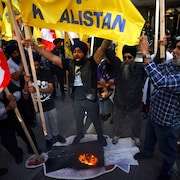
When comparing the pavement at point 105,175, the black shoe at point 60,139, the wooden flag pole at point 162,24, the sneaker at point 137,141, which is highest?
the wooden flag pole at point 162,24

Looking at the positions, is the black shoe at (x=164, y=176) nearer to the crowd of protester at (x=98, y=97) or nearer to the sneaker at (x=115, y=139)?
the crowd of protester at (x=98, y=97)

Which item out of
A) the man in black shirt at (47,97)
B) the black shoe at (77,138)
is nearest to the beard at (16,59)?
the man in black shirt at (47,97)

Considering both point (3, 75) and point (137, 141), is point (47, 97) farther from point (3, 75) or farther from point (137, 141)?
point (137, 141)

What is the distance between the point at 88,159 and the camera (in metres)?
5.16

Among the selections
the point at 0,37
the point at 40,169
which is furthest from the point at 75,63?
the point at 0,37

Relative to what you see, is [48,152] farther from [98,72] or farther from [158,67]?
[158,67]

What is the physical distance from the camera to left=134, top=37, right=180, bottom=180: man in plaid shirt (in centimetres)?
400

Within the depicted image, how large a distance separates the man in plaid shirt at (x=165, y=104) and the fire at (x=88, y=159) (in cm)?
101

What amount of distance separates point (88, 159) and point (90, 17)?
220 cm

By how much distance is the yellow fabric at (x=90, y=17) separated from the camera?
13.8 ft

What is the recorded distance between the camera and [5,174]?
5.14 m

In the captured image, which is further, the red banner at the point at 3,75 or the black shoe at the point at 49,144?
the black shoe at the point at 49,144

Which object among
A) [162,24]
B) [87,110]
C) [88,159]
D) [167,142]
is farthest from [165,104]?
[87,110]

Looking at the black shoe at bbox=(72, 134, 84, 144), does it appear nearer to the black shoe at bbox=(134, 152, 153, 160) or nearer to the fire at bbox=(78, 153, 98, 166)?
the fire at bbox=(78, 153, 98, 166)
